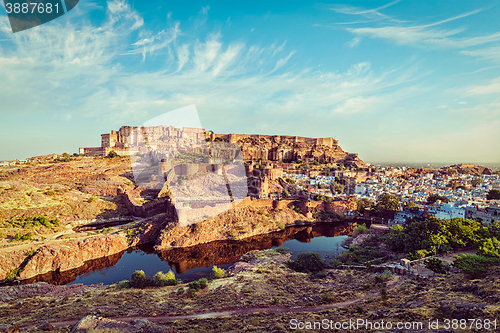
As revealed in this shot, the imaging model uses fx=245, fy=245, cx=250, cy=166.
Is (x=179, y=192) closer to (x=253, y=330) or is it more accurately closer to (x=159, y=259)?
(x=159, y=259)

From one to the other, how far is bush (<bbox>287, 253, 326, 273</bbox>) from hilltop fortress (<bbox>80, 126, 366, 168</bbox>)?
38.9 m

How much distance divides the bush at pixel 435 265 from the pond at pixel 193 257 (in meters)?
5.49

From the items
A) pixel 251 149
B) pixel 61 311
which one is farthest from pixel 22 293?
pixel 251 149

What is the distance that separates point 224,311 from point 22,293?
9613 mm

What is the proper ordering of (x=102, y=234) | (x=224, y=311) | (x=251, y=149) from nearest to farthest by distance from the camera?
(x=224, y=311) → (x=102, y=234) → (x=251, y=149)

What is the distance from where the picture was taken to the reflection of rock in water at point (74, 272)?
506 inches

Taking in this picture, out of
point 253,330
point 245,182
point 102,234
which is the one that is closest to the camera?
point 253,330

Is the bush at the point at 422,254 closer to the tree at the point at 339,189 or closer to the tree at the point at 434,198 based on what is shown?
the tree at the point at 434,198

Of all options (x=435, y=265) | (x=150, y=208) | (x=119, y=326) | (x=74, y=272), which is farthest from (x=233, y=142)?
(x=119, y=326)

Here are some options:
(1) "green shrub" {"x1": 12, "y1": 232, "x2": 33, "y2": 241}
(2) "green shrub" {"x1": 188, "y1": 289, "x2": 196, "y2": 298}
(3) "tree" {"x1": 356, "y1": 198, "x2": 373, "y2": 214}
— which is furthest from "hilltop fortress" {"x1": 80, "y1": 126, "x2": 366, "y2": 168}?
(2) "green shrub" {"x1": 188, "y1": 289, "x2": 196, "y2": 298}

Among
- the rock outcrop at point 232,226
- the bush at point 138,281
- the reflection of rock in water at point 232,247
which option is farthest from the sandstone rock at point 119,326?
the rock outcrop at point 232,226

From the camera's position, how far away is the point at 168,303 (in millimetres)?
8883

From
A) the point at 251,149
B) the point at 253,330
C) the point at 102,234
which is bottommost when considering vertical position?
the point at 102,234

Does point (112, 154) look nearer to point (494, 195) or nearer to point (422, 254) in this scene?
point (422, 254)
